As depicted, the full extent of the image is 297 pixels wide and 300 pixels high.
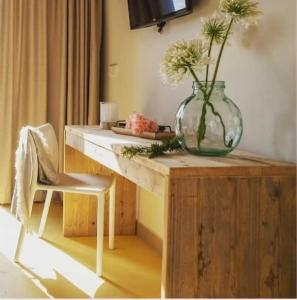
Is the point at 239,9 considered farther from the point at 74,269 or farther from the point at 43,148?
the point at 74,269

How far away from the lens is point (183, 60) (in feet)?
5.58

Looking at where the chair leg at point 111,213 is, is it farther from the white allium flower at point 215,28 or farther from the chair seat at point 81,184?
the white allium flower at point 215,28

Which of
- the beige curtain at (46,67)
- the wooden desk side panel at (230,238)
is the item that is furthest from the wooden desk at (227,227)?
the beige curtain at (46,67)

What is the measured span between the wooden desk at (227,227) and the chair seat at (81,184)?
3.22 feet

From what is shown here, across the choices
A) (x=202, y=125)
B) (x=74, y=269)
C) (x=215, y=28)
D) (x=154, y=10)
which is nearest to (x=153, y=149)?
(x=202, y=125)

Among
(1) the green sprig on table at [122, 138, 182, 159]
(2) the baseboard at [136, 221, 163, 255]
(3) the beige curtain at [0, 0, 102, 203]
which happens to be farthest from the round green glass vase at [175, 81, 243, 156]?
(3) the beige curtain at [0, 0, 102, 203]

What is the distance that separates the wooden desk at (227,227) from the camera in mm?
1470

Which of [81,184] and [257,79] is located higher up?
[257,79]

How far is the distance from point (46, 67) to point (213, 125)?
2536 mm

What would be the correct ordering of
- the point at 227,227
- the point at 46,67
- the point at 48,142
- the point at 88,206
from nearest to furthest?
the point at 227,227 → the point at 48,142 → the point at 88,206 → the point at 46,67

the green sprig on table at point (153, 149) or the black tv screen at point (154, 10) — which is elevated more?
the black tv screen at point (154, 10)

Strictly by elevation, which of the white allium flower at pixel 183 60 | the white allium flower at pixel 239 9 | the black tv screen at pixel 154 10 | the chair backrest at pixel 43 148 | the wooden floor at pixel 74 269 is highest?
the black tv screen at pixel 154 10

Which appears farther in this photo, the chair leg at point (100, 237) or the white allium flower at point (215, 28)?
the chair leg at point (100, 237)

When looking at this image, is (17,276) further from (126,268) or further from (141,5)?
(141,5)
